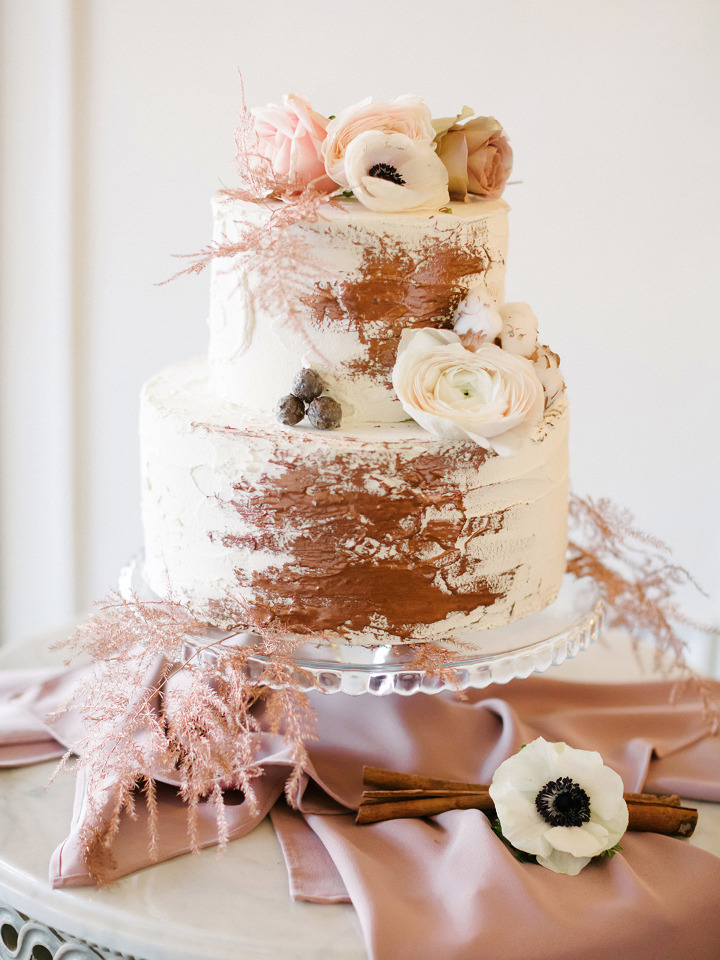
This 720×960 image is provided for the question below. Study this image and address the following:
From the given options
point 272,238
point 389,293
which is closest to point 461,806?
point 389,293

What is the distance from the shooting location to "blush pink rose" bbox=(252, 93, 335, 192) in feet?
4.22

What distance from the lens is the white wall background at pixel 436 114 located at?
212 centimetres

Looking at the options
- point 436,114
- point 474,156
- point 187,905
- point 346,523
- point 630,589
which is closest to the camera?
point 187,905

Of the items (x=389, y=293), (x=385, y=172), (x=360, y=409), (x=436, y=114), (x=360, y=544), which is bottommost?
(x=360, y=544)

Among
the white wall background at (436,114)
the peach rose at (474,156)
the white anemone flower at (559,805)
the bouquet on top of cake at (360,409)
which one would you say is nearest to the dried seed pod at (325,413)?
the bouquet on top of cake at (360,409)

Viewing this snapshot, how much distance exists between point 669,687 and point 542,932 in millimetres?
698

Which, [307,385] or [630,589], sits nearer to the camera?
[307,385]

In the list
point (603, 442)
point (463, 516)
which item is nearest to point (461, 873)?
point (463, 516)

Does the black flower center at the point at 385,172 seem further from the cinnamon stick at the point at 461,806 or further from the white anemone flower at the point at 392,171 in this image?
the cinnamon stick at the point at 461,806

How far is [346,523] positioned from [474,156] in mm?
552

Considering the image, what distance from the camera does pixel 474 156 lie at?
4.51 ft

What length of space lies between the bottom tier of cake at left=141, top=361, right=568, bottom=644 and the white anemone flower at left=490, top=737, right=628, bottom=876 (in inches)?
7.7

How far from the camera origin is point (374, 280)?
49.5 inches

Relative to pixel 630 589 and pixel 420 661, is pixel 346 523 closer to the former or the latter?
pixel 420 661
